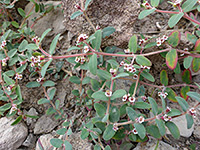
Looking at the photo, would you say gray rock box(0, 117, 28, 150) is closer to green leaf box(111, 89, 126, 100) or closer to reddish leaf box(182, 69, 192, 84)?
green leaf box(111, 89, 126, 100)

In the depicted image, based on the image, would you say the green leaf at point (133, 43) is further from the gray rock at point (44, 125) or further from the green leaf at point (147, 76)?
the gray rock at point (44, 125)

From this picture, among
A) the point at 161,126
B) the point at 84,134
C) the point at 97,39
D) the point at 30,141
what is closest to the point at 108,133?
the point at 84,134

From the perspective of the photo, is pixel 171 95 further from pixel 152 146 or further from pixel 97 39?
pixel 97 39

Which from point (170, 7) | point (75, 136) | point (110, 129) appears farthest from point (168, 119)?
point (170, 7)

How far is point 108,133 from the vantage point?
1164 mm

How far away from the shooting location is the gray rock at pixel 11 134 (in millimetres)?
1571

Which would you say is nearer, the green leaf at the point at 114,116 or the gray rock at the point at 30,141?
the green leaf at the point at 114,116

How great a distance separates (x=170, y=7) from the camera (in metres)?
1.75

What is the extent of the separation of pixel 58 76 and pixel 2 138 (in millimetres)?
813

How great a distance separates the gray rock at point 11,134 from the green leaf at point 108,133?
3.15ft

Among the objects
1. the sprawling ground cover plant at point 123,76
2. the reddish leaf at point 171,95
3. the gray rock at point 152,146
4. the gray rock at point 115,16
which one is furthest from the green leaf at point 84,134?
the gray rock at point 115,16

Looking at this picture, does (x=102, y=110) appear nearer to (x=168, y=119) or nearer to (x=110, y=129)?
(x=110, y=129)

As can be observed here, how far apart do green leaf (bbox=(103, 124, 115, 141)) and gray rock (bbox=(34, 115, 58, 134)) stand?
764 millimetres

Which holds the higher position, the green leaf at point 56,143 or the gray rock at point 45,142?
the green leaf at point 56,143
